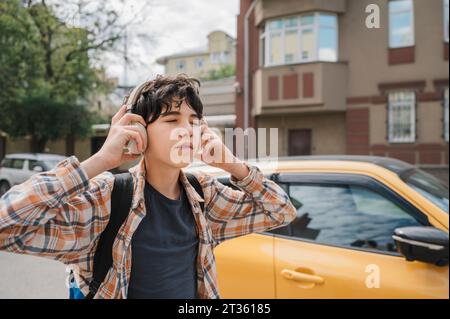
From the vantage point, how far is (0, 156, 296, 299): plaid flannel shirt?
0.82 metres

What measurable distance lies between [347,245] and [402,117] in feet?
35.7

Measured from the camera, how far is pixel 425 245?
1.57m

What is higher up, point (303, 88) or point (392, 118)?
point (303, 88)

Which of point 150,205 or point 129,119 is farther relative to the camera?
point 150,205

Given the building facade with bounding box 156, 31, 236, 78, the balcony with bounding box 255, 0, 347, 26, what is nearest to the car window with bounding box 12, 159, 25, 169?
the building facade with bounding box 156, 31, 236, 78

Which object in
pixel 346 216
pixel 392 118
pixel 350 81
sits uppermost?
pixel 350 81

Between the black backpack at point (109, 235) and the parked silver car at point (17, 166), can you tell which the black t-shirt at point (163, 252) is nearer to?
the black backpack at point (109, 235)

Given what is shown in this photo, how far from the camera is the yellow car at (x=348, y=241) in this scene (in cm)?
162

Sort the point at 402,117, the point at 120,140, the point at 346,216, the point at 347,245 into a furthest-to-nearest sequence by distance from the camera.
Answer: the point at 402,117 → the point at 346,216 → the point at 347,245 → the point at 120,140

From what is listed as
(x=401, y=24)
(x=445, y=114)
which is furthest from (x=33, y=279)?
(x=445, y=114)

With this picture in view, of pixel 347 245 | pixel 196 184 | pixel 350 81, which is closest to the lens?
pixel 196 184

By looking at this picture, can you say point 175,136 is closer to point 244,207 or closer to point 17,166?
point 244,207

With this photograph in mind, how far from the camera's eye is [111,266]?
3.08 ft

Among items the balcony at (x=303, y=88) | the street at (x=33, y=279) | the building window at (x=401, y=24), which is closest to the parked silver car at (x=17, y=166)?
the street at (x=33, y=279)
